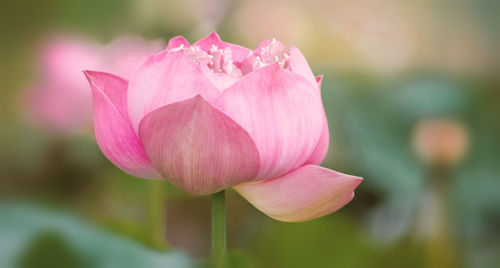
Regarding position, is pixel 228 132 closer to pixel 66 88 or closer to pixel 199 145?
pixel 199 145

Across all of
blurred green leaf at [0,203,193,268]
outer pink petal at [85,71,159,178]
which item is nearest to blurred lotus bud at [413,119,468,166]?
blurred green leaf at [0,203,193,268]

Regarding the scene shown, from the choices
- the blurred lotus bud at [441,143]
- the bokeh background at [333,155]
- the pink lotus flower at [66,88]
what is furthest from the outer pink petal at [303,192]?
the pink lotus flower at [66,88]

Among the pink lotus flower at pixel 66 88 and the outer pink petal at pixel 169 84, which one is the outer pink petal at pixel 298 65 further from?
the pink lotus flower at pixel 66 88

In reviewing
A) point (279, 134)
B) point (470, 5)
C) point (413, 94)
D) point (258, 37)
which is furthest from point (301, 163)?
point (470, 5)

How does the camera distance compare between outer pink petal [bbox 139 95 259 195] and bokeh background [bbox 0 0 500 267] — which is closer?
outer pink petal [bbox 139 95 259 195]

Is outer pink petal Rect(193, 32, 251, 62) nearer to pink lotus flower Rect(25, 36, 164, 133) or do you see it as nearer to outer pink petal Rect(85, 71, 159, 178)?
outer pink petal Rect(85, 71, 159, 178)
